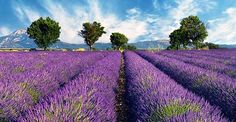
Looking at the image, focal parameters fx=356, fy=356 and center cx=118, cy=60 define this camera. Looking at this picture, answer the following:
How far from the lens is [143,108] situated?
4.06 metres

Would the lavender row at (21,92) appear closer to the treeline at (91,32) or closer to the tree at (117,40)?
the treeline at (91,32)

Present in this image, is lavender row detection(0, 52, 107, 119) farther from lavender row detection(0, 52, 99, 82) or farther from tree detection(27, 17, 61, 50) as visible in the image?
tree detection(27, 17, 61, 50)

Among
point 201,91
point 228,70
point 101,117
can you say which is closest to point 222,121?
point 101,117

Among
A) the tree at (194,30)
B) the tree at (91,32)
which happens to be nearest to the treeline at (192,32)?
the tree at (194,30)

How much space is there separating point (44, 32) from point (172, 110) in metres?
63.8

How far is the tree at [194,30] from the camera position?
233 feet

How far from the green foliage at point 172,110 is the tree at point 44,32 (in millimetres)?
62137

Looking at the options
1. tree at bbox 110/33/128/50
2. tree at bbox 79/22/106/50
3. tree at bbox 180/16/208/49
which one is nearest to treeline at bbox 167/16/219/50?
tree at bbox 180/16/208/49

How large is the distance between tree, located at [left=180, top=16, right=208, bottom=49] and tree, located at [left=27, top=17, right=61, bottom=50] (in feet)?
84.7

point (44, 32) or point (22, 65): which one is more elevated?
point (22, 65)

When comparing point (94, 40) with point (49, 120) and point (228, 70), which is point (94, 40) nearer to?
point (228, 70)

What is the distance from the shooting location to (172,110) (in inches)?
145

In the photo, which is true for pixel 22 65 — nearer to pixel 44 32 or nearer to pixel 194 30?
pixel 44 32

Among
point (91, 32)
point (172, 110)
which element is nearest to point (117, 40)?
point (91, 32)
